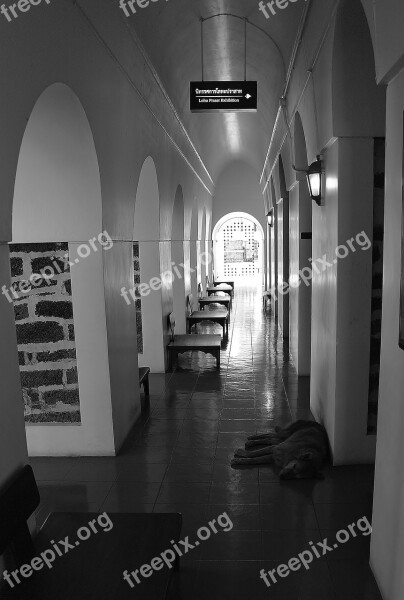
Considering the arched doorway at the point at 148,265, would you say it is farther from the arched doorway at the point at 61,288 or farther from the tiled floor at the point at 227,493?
the arched doorway at the point at 61,288

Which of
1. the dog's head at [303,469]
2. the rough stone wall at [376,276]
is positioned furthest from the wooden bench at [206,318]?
the rough stone wall at [376,276]

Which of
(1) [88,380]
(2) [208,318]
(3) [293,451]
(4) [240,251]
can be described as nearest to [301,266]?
(3) [293,451]

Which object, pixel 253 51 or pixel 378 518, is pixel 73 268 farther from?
pixel 253 51

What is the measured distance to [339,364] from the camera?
480 cm

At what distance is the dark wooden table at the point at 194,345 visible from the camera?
8.91 m

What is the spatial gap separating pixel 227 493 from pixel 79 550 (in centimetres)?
180

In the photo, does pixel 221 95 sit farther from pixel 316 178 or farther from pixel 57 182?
pixel 57 182

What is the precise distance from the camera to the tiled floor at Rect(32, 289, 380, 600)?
3510 millimetres

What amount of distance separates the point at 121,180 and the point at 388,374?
12.2 ft

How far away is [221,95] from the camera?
7.19 meters

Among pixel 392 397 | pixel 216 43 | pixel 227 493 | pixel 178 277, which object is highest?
pixel 216 43

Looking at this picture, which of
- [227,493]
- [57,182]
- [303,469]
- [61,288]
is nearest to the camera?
[227,493]

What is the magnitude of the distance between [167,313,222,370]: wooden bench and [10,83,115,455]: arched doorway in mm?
3575

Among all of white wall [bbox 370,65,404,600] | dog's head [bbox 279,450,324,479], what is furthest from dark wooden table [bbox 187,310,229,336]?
white wall [bbox 370,65,404,600]
